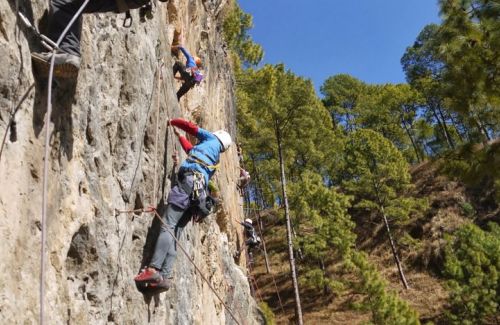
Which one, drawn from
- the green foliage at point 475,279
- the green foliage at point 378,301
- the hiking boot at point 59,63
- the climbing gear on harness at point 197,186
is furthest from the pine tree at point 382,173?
the hiking boot at point 59,63

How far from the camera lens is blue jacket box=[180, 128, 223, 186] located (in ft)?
20.1

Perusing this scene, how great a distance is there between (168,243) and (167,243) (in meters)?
0.02

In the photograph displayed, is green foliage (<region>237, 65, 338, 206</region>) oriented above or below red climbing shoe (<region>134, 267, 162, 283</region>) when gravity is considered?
above

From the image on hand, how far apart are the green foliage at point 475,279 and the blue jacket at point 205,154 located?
15403 mm

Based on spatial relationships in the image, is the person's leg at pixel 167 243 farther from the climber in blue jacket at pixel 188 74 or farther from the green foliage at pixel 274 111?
the green foliage at pixel 274 111

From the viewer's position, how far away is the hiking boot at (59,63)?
11.9 feet

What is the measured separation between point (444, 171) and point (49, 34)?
538cm

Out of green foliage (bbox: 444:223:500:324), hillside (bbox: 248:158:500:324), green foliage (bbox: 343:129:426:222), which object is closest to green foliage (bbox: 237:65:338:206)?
green foliage (bbox: 343:129:426:222)

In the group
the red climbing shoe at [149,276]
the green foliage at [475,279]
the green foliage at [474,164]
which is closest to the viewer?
the red climbing shoe at [149,276]

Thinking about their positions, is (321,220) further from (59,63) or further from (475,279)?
(59,63)

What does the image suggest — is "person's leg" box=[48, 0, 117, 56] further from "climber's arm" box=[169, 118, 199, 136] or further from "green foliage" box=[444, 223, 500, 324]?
"green foliage" box=[444, 223, 500, 324]

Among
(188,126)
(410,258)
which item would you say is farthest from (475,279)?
(188,126)

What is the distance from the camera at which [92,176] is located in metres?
4.42

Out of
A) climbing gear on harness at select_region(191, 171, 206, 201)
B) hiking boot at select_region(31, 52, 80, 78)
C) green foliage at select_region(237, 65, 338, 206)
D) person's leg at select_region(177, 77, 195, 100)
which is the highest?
green foliage at select_region(237, 65, 338, 206)
